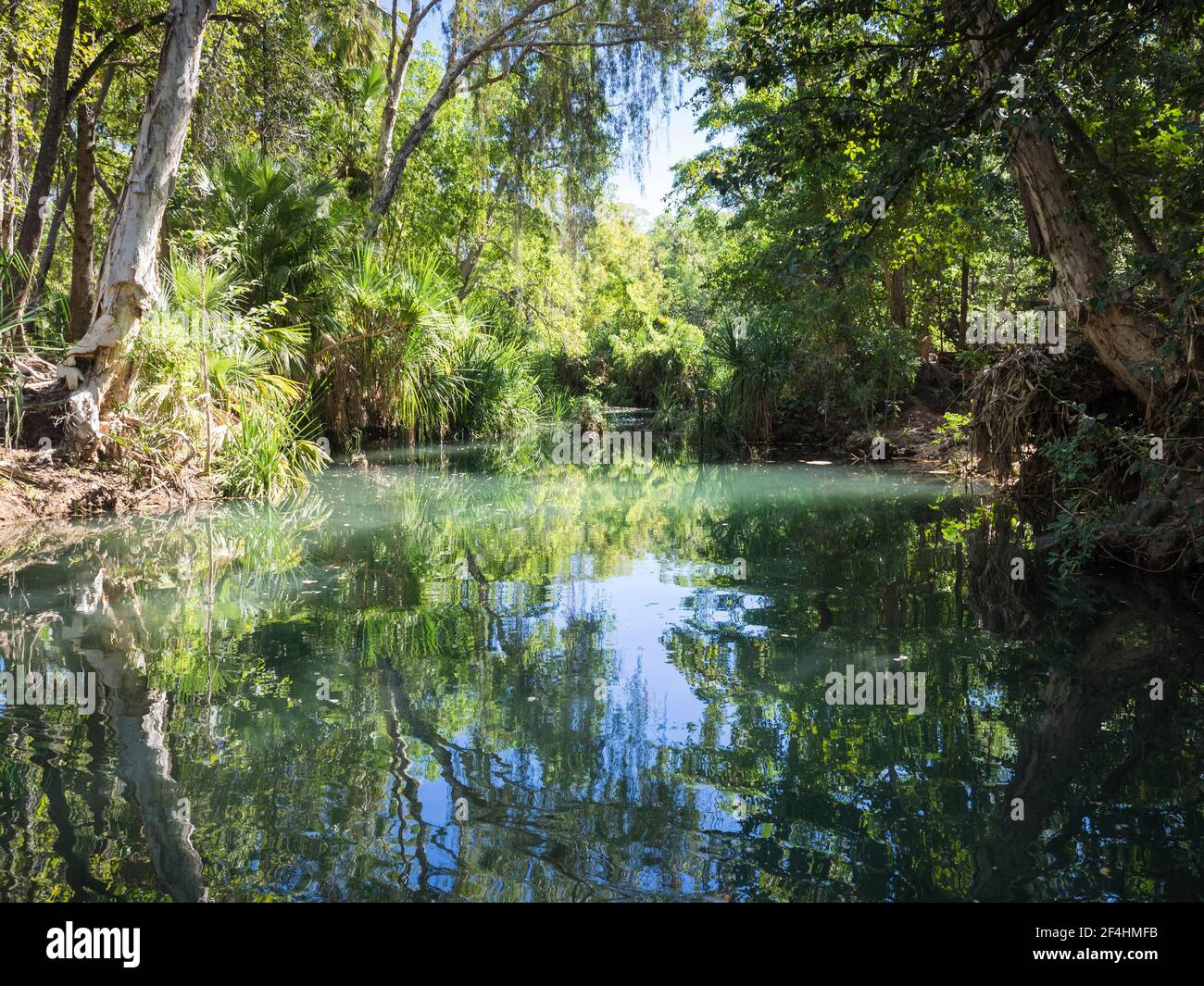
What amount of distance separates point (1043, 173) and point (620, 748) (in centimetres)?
698

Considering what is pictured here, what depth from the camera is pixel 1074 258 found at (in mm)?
7895

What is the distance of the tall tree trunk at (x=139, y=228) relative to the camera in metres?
9.51

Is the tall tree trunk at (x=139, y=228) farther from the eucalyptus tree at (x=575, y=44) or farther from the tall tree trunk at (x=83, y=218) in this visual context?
the eucalyptus tree at (x=575, y=44)

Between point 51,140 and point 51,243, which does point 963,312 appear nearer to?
point 51,140

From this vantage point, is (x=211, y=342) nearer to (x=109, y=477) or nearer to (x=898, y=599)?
(x=109, y=477)

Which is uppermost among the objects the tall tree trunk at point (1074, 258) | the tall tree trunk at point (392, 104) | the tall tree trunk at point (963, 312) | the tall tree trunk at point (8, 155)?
the tall tree trunk at point (392, 104)

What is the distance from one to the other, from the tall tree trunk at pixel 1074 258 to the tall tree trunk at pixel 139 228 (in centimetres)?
790

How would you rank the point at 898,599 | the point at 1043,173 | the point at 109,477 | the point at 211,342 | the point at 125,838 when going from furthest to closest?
the point at 211,342 < the point at 109,477 < the point at 1043,173 < the point at 898,599 < the point at 125,838

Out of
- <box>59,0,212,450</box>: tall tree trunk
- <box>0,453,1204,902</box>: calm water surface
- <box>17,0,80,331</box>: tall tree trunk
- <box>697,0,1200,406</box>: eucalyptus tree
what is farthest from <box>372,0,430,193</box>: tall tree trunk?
<box>0,453,1204,902</box>: calm water surface

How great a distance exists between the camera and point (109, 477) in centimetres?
957

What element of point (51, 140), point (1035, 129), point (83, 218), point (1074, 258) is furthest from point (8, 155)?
point (1074, 258)

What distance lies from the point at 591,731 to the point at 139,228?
337 inches

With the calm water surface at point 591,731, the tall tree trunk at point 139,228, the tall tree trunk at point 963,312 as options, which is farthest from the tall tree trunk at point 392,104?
the calm water surface at point 591,731
